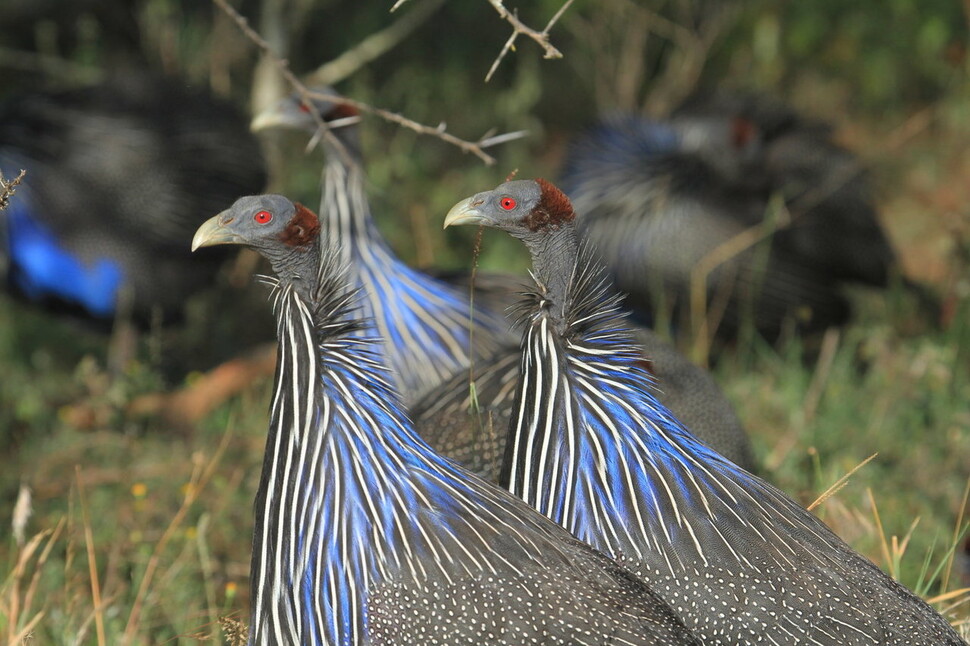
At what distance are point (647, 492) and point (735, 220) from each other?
2.63 meters

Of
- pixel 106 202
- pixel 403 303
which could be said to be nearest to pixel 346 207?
pixel 403 303

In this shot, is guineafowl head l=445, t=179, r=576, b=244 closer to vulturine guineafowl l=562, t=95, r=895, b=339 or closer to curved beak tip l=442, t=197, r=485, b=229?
curved beak tip l=442, t=197, r=485, b=229

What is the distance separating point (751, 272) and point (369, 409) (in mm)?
2808

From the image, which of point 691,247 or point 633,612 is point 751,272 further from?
point 633,612

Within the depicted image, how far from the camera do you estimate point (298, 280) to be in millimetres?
2434

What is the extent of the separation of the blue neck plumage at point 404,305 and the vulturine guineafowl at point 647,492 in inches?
48.7

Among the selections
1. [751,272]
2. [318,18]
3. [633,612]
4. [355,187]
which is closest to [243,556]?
[355,187]

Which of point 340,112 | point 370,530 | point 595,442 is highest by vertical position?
point 340,112

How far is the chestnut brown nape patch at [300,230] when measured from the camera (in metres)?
2.40

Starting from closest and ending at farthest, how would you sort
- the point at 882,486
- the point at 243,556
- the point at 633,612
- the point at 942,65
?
the point at 633,612, the point at 243,556, the point at 882,486, the point at 942,65

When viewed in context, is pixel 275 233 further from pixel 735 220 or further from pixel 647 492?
pixel 735 220

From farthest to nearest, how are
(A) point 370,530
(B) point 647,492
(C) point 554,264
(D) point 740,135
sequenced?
1. (D) point 740,135
2. (C) point 554,264
3. (B) point 647,492
4. (A) point 370,530

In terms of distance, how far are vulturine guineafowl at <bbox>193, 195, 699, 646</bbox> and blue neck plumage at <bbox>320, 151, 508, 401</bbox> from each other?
4.43 feet

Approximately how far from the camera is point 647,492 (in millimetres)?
2502
